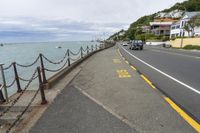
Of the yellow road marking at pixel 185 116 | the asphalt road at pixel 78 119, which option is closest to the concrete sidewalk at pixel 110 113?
the asphalt road at pixel 78 119

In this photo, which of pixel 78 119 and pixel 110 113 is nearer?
pixel 78 119

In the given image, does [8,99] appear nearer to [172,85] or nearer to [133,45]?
[172,85]

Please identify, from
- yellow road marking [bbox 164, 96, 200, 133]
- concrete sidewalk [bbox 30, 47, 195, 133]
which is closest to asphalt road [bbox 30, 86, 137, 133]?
concrete sidewalk [bbox 30, 47, 195, 133]

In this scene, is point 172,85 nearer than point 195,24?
Yes

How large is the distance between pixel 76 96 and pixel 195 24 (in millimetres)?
52139

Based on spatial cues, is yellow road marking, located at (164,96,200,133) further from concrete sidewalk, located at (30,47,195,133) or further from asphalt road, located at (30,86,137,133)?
asphalt road, located at (30,86,137,133)

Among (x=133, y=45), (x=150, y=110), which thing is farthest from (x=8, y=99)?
(x=133, y=45)

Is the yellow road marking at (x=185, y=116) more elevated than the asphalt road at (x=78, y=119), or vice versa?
the asphalt road at (x=78, y=119)

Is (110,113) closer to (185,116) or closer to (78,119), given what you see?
(78,119)

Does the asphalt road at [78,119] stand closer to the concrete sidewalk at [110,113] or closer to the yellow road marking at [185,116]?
the concrete sidewalk at [110,113]

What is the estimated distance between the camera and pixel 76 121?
4.21 metres

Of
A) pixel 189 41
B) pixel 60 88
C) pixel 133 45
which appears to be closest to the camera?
pixel 60 88

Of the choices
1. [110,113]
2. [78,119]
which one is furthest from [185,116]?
[78,119]

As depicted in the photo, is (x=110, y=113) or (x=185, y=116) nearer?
(x=185, y=116)
